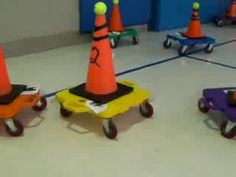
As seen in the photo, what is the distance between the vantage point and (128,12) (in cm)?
231

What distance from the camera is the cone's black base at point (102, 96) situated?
3.62 ft

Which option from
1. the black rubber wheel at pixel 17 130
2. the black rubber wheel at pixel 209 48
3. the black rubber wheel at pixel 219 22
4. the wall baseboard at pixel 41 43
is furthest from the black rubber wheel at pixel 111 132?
the black rubber wheel at pixel 219 22

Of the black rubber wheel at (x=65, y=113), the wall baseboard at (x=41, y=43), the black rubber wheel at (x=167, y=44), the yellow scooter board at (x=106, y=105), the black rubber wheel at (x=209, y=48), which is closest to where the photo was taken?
the yellow scooter board at (x=106, y=105)

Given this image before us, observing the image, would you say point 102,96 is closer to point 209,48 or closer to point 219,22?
point 209,48

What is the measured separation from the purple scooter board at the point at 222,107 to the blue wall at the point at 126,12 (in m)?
1.06

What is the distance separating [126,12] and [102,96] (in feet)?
4.20

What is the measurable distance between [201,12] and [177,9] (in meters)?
0.26

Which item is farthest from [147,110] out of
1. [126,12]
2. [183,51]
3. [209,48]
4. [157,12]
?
[157,12]

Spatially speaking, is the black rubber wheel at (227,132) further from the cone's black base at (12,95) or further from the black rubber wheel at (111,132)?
the cone's black base at (12,95)

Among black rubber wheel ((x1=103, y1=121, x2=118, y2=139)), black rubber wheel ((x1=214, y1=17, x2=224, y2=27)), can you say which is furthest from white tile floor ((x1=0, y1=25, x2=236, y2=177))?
black rubber wheel ((x1=214, y1=17, x2=224, y2=27))

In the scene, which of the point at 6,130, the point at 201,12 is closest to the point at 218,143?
the point at 6,130

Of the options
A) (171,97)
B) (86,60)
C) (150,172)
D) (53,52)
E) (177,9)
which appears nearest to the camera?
(150,172)

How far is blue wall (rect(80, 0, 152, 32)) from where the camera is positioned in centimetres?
210

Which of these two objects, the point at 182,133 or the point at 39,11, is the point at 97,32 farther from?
the point at 39,11
